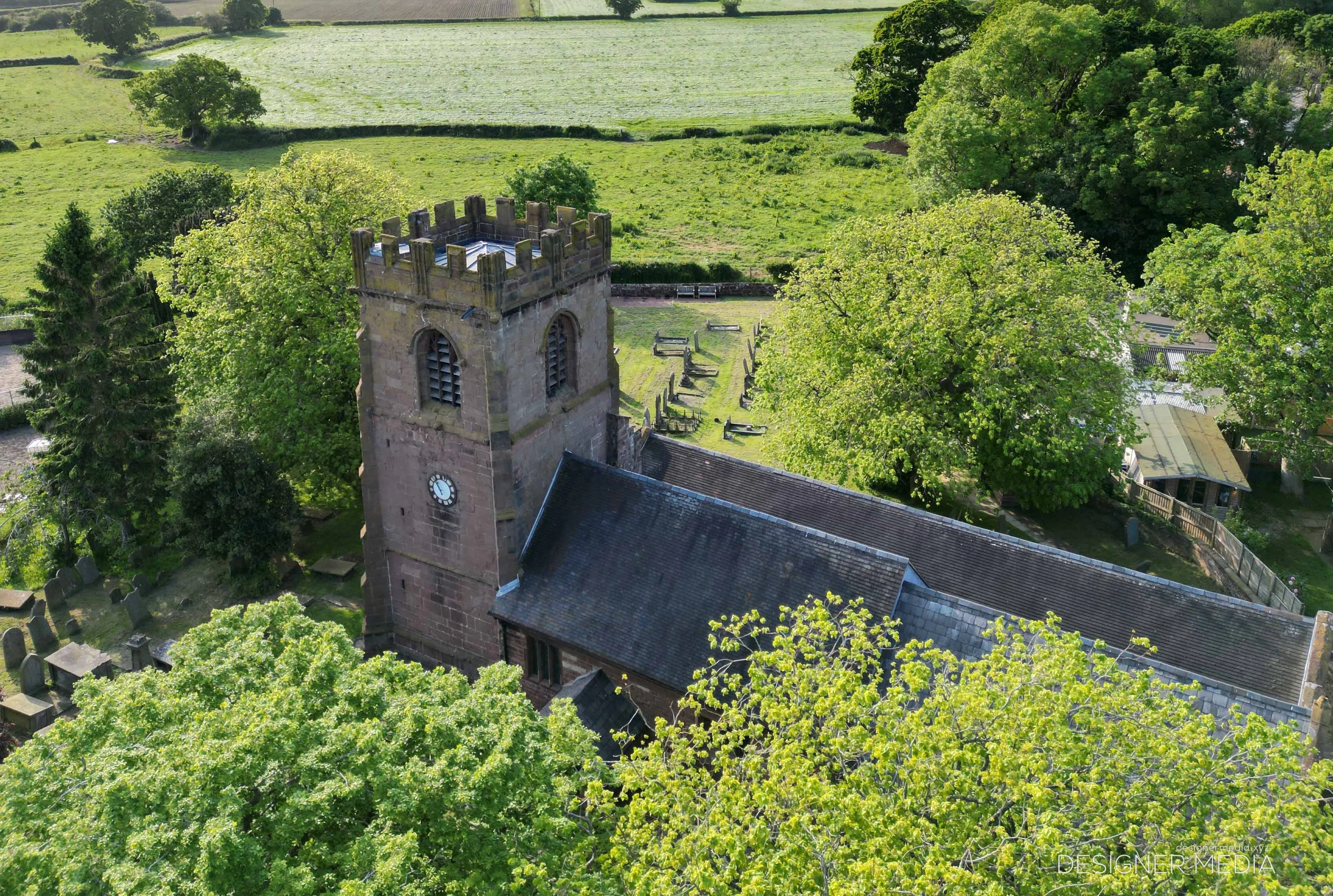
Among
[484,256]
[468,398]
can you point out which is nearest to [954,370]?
[468,398]

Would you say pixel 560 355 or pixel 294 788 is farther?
pixel 560 355

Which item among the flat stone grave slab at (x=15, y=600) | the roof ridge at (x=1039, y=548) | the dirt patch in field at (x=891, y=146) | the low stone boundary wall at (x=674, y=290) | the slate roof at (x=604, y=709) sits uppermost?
the dirt patch in field at (x=891, y=146)

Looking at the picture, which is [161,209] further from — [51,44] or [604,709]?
[51,44]

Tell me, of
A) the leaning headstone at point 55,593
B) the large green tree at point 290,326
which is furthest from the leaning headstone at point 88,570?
the large green tree at point 290,326

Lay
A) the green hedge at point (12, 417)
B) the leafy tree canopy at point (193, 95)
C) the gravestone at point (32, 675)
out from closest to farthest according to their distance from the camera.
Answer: the gravestone at point (32, 675), the green hedge at point (12, 417), the leafy tree canopy at point (193, 95)

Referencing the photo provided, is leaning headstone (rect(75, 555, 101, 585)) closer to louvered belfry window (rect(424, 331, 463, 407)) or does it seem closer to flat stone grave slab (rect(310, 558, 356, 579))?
flat stone grave slab (rect(310, 558, 356, 579))

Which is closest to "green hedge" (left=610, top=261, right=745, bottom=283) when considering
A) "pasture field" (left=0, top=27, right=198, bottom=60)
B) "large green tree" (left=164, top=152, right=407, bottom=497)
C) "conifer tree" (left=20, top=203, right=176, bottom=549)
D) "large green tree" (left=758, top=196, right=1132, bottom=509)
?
"large green tree" (left=164, top=152, right=407, bottom=497)

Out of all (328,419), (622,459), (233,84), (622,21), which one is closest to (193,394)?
(328,419)

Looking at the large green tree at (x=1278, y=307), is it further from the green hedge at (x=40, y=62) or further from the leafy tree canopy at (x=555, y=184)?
the green hedge at (x=40, y=62)
